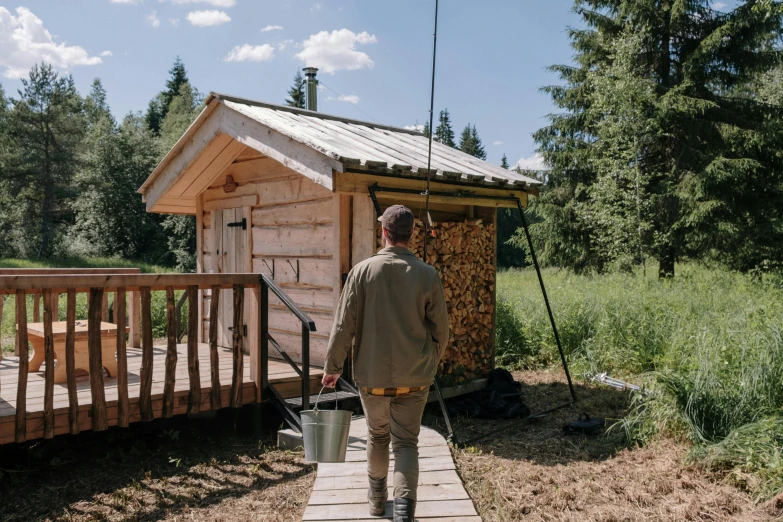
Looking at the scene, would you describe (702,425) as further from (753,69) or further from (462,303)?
(753,69)

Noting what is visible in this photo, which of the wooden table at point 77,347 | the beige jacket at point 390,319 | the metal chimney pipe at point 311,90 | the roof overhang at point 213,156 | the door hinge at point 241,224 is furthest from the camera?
the metal chimney pipe at point 311,90

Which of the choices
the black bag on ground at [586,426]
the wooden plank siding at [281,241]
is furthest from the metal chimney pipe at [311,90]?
the black bag on ground at [586,426]

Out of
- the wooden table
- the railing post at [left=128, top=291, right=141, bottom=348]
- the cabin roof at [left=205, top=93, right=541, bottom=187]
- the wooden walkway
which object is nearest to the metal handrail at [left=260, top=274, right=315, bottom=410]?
the wooden walkway

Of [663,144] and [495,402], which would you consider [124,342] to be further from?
[663,144]

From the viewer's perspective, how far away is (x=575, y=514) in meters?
4.17

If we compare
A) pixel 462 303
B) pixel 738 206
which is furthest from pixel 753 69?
pixel 462 303

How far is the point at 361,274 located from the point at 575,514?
2.29 metres

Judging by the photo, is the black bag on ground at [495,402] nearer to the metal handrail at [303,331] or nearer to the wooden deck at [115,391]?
the wooden deck at [115,391]

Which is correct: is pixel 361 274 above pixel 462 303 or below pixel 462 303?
above

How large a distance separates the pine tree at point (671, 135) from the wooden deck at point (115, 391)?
40.4 feet

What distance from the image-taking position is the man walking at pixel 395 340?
11.6 ft

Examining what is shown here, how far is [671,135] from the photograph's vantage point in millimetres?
16625

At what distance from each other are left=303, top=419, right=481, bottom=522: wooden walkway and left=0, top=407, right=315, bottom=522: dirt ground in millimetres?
292

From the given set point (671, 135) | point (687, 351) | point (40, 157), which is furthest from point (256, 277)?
point (40, 157)
